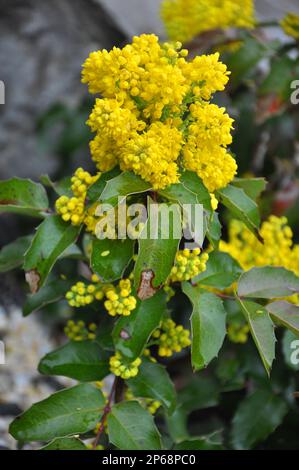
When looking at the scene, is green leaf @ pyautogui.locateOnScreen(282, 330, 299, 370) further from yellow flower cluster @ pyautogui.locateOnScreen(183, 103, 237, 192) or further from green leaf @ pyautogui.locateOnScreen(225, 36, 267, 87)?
green leaf @ pyautogui.locateOnScreen(225, 36, 267, 87)

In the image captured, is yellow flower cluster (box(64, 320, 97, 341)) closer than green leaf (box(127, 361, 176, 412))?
No

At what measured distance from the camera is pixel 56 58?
2811mm

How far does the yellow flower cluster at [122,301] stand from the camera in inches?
45.8

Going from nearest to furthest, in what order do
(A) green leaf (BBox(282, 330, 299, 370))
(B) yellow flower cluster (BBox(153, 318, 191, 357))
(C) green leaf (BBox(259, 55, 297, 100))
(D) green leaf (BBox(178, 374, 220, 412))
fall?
1. (B) yellow flower cluster (BBox(153, 318, 191, 357))
2. (A) green leaf (BBox(282, 330, 299, 370))
3. (D) green leaf (BBox(178, 374, 220, 412))
4. (C) green leaf (BBox(259, 55, 297, 100))

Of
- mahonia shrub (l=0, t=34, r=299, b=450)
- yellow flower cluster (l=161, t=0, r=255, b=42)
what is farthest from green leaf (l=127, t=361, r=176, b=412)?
yellow flower cluster (l=161, t=0, r=255, b=42)

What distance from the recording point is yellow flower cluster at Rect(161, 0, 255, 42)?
2049mm

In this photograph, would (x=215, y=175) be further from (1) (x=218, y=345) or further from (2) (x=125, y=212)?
(1) (x=218, y=345)

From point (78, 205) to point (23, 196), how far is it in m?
0.13

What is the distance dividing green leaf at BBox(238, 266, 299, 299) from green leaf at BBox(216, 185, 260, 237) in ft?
0.24

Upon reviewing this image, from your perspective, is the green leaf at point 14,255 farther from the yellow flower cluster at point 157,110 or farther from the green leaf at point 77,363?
the yellow flower cluster at point 157,110

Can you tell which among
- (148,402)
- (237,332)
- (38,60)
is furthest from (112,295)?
(38,60)

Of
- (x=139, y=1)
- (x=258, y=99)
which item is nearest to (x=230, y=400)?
(x=258, y=99)

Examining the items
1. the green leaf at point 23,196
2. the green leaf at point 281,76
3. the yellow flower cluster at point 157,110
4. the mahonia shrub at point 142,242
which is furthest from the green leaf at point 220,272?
the green leaf at point 281,76

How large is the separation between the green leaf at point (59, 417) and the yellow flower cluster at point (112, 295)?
161 millimetres
